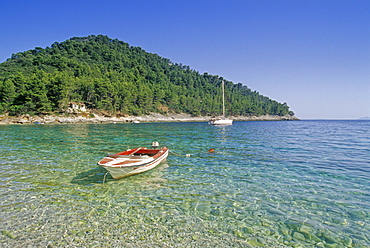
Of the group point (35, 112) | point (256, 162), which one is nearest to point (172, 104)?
point (35, 112)

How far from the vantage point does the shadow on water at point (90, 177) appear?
31.4ft

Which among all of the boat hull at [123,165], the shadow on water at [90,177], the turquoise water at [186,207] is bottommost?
the shadow on water at [90,177]

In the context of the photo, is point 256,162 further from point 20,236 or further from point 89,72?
point 89,72

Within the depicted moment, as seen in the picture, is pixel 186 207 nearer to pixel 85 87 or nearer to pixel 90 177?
pixel 90 177

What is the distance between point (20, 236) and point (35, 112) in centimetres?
8939

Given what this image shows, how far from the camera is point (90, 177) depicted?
1026 cm

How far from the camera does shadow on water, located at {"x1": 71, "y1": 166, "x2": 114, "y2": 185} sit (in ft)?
31.4

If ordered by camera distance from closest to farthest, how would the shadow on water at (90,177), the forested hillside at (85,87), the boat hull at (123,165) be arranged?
Result: 1. the boat hull at (123,165)
2. the shadow on water at (90,177)
3. the forested hillside at (85,87)

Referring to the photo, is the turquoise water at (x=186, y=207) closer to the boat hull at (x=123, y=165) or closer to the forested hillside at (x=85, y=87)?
the boat hull at (x=123, y=165)

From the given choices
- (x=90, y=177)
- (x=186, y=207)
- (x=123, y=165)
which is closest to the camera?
(x=186, y=207)

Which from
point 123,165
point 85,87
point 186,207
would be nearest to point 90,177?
point 123,165

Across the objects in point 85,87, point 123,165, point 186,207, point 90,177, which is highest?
point 85,87

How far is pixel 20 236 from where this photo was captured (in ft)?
16.6

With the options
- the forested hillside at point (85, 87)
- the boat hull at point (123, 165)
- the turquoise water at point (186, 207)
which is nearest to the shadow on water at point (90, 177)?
the turquoise water at point (186, 207)
